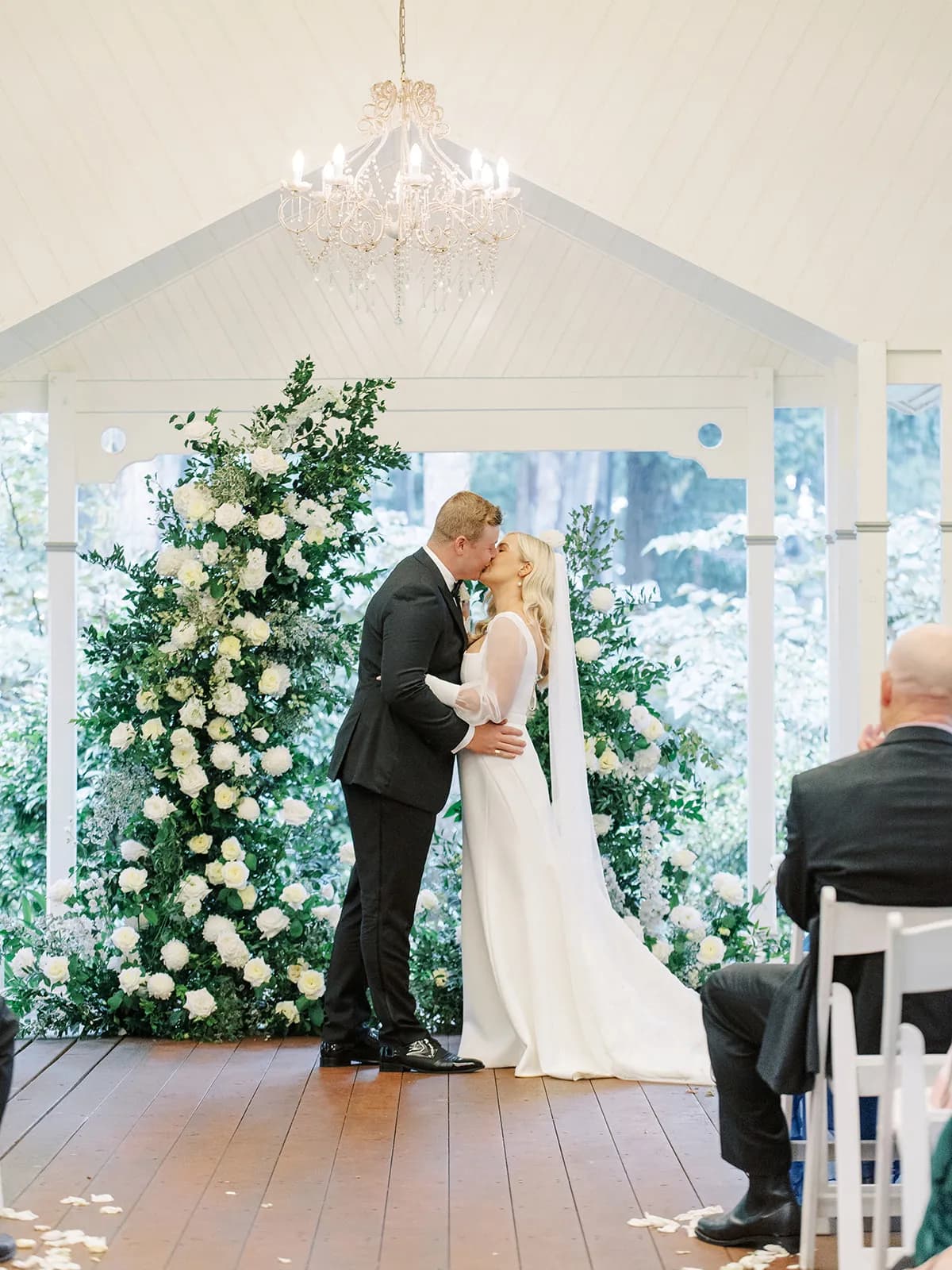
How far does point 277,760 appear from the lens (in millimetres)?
5250

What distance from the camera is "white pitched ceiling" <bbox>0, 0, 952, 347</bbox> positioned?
5137 millimetres

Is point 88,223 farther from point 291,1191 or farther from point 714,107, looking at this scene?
point 291,1191

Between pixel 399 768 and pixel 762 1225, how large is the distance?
6.30ft

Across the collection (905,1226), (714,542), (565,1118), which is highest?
(714,542)

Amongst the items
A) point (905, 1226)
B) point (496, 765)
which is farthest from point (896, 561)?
point (905, 1226)

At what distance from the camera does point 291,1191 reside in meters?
3.51

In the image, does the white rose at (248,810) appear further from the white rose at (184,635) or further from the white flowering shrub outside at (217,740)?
the white rose at (184,635)

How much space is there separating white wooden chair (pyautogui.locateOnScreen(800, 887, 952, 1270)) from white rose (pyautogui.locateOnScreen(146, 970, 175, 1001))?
2.59m

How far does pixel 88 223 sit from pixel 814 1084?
3.82 meters

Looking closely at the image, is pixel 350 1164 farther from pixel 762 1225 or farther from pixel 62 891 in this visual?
pixel 62 891

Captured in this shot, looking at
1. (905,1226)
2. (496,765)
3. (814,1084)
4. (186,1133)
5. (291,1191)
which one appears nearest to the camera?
(905,1226)

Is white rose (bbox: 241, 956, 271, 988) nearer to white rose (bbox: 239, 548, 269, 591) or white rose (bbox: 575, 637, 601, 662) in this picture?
white rose (bbox: 239, 548, 269, 591)

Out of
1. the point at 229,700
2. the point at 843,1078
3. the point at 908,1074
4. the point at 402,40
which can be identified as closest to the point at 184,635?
the point at 229,700

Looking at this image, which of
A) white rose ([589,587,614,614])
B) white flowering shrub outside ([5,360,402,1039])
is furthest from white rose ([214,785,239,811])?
white rose ([589,587,614,614])
